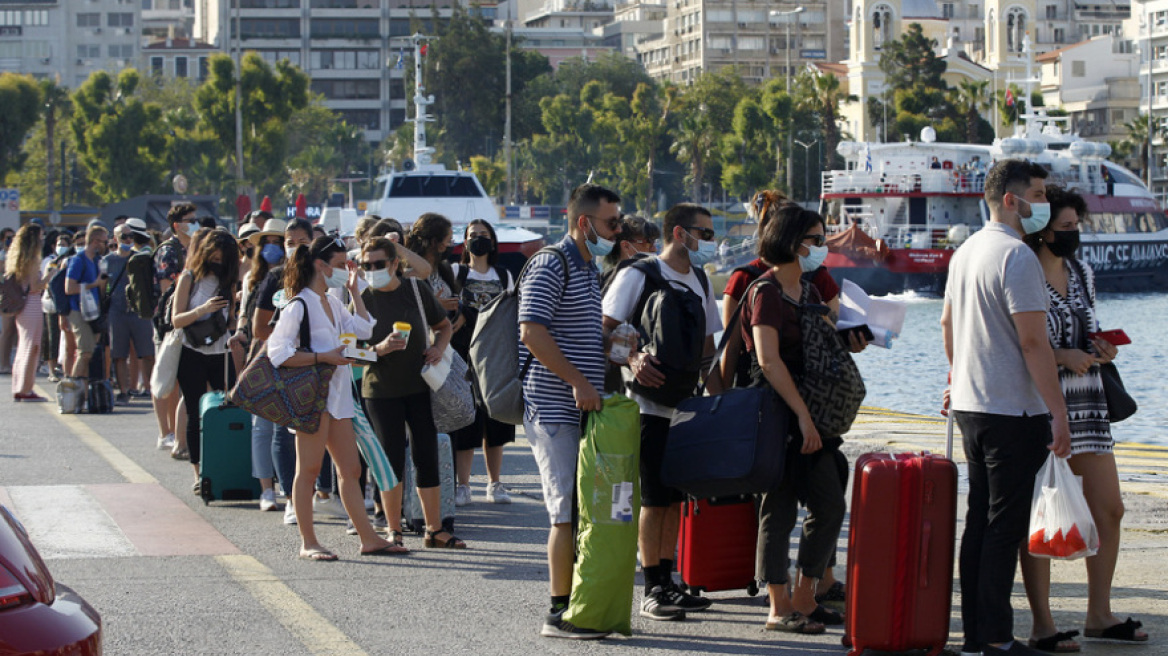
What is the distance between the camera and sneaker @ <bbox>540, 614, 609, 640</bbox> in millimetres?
6059

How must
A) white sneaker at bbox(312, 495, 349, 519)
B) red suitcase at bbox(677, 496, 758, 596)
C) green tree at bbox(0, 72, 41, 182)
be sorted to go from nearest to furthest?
red suitcase at bbox(677, 496, 758, 596), white sneaker at bbox(312, 495, 349, 519), green tree at bbox(0, 72, 41, 182)

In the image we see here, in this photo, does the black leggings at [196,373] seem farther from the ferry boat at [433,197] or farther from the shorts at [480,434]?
the ferry boat at [433,197]

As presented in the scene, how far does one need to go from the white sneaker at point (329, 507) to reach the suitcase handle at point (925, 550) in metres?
4.40

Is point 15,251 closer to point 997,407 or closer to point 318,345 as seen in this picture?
point 318,345

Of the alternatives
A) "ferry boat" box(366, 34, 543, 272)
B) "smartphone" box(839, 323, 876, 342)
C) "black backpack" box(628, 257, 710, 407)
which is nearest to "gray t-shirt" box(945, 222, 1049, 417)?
"smartphone" box(839, 323, 876, 342)

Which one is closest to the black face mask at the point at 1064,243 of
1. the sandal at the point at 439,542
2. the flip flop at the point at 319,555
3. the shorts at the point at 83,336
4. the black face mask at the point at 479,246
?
the sandal at the point at 439,542

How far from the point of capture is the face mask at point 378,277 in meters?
7.92

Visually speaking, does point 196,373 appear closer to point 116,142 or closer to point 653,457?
point 653,457

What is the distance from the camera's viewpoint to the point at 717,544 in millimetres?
6645

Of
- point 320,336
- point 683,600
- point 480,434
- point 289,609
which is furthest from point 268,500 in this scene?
point 683,600

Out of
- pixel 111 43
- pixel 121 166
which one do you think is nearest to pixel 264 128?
pixel 121 166

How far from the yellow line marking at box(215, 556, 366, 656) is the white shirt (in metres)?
0.87

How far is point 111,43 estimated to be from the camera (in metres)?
149

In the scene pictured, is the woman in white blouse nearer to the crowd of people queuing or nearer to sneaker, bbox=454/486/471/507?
the crowd of people queuing
